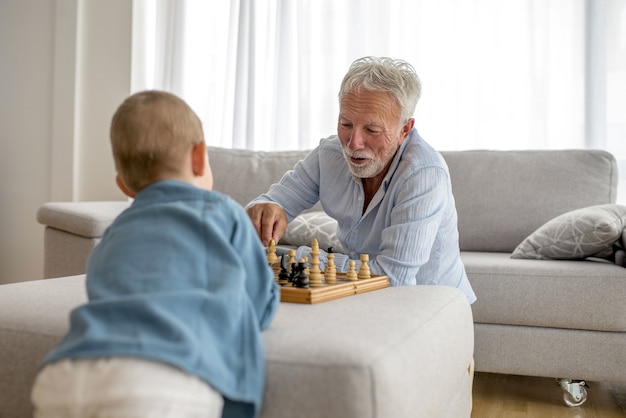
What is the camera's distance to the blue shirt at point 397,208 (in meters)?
1.93

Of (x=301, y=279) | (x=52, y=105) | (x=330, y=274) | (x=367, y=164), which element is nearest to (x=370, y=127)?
(x=367, y=164)

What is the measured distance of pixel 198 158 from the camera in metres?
1.20

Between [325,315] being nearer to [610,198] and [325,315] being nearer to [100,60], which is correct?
[610,198]

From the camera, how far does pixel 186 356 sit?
3.23ft

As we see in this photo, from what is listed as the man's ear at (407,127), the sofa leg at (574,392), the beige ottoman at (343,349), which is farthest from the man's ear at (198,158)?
the sofa leg at (574,392)

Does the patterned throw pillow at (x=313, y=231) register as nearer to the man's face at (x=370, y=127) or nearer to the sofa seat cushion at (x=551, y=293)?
the sofa seat cushion at (x=551, y=293)

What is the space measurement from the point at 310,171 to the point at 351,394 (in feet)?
4.72

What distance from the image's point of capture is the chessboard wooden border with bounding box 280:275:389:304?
1492 mm

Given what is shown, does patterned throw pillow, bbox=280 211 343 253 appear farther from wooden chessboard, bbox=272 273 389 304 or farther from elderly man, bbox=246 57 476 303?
Result: wooden chessboard, bbox=272 273 389 304

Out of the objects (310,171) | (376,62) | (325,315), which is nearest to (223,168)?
(310,171)

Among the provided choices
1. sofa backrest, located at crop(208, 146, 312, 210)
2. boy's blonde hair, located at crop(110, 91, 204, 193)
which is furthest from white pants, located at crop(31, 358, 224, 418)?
sofa backrest, located at crop(208, 146, 312, 210)

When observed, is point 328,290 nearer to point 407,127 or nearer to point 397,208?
point 397,208

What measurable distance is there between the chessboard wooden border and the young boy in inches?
9.6

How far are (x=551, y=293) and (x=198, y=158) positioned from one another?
1.83 meters
